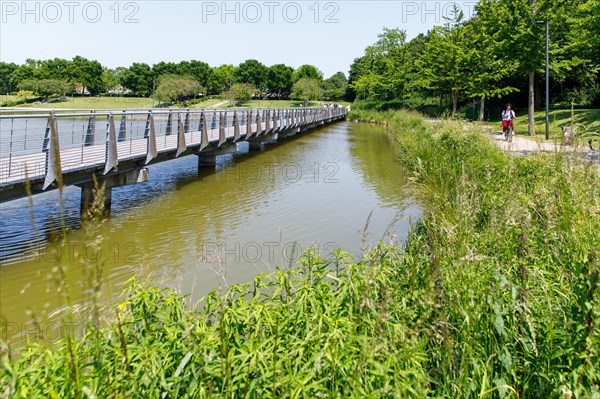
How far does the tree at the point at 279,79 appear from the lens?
10625 cm

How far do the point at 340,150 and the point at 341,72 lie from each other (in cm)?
12037

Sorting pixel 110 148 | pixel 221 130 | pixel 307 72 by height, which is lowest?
pixel 110 148

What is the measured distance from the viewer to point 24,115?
791cm

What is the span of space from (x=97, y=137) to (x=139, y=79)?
8935 centimetres

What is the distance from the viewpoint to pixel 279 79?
107 m

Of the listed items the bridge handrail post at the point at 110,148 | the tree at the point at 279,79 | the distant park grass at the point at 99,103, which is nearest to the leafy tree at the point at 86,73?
the distant park grass at the point at 99,103

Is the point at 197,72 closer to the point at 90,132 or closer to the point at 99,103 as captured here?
the point at 99,103

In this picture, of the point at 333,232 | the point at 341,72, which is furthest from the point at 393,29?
the point at 341,72

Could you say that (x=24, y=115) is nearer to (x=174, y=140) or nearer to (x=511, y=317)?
(x=174, y=140)

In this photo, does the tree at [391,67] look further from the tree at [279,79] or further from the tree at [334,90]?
the tree at [279,79]

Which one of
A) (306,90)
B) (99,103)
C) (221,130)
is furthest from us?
(306,90)

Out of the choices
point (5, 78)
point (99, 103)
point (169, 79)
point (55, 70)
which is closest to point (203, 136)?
point (99, 103)

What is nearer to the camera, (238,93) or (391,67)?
(391,67)

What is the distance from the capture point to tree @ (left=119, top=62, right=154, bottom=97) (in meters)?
93.0
